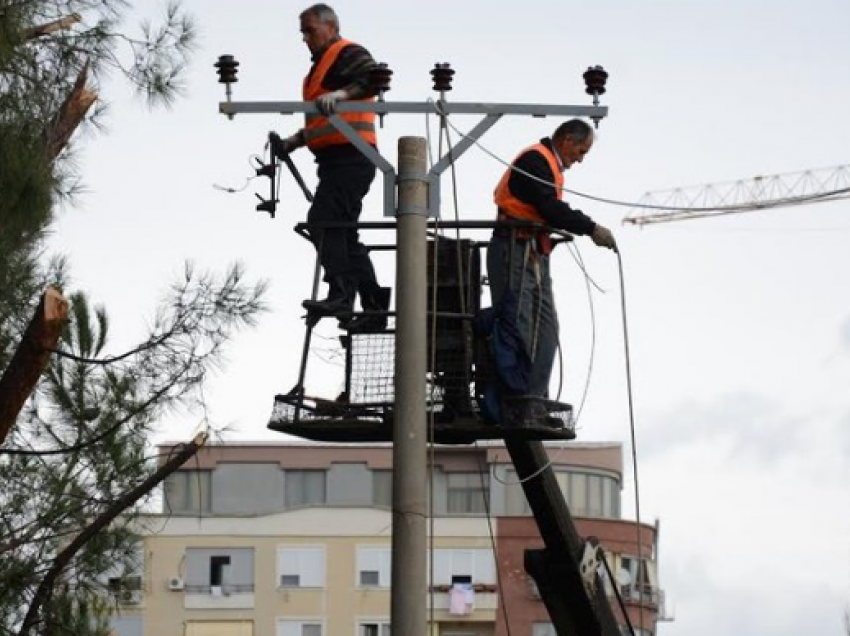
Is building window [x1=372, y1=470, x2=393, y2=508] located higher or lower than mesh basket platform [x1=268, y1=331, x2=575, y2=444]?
higher

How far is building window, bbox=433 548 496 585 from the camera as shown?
244ft

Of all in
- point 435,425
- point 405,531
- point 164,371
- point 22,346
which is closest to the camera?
point 405,531

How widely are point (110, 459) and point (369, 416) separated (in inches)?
261

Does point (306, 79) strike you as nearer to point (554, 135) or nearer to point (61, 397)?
point (554, 135)

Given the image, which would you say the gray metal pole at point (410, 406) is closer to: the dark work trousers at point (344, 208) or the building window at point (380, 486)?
the dark work trousers at point (344, 208)

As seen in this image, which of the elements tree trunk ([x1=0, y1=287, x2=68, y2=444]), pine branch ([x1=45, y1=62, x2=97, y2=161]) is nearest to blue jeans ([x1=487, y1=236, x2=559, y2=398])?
tree trunk ([x1=0, y1=287, x2=68, y2=444])

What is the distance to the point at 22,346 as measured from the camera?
54.4 ft

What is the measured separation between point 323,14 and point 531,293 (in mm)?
2078

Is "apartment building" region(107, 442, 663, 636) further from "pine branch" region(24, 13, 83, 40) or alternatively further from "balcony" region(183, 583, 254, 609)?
"pine branch" region(24, 13, 83, 40)

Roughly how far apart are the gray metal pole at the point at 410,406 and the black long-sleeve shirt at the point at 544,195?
2.14m

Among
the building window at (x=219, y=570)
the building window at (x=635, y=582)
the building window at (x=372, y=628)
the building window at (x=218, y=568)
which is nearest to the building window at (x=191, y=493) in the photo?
the building window at (x=219, y=570)

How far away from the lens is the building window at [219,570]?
74.4 m

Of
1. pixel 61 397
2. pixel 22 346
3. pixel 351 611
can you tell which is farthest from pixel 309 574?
pixel 22 346

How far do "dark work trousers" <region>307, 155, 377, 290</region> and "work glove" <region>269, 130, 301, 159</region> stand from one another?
19 cm
